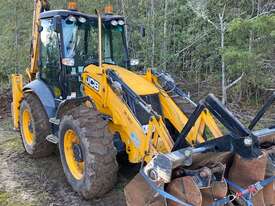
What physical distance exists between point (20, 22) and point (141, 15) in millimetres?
5089

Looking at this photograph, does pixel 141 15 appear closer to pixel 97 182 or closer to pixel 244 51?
pixel 244 51

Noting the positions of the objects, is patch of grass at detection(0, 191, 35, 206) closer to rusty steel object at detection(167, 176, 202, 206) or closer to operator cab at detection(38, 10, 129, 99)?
operator cab at detection(38, 10, 129, 99)

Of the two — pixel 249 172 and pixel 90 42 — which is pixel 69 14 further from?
pixel 249 172

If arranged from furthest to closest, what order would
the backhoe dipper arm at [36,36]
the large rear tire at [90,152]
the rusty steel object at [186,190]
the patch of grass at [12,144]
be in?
the patch of grass at [12,144] → the backhoe dipper arm at [36,36] → the large rear tire at [90,152] → the rusty steel object at [186,190]

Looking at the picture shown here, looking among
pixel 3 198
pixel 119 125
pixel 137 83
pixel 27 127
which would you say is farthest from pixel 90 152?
pixel 27 127

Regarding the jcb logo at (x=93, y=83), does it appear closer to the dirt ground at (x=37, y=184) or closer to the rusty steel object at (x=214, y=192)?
the dirt ground at (x=37, y=184)

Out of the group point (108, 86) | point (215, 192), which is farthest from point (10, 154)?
point (215, 192)

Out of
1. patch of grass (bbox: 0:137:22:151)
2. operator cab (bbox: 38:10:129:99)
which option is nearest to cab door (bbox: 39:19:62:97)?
operator cab (bbox: 38:10:129:99)

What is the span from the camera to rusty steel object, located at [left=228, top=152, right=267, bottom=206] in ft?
10.4

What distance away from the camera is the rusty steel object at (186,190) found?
300 cm

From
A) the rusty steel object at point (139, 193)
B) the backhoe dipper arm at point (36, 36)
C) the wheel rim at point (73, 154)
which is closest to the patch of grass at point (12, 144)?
the backhoe dipper arm at point (36, 36)

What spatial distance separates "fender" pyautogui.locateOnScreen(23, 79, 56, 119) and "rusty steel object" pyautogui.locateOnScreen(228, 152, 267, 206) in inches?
121

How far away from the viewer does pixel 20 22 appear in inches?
524

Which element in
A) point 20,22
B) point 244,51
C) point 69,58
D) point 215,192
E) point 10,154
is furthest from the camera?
point 20,22
